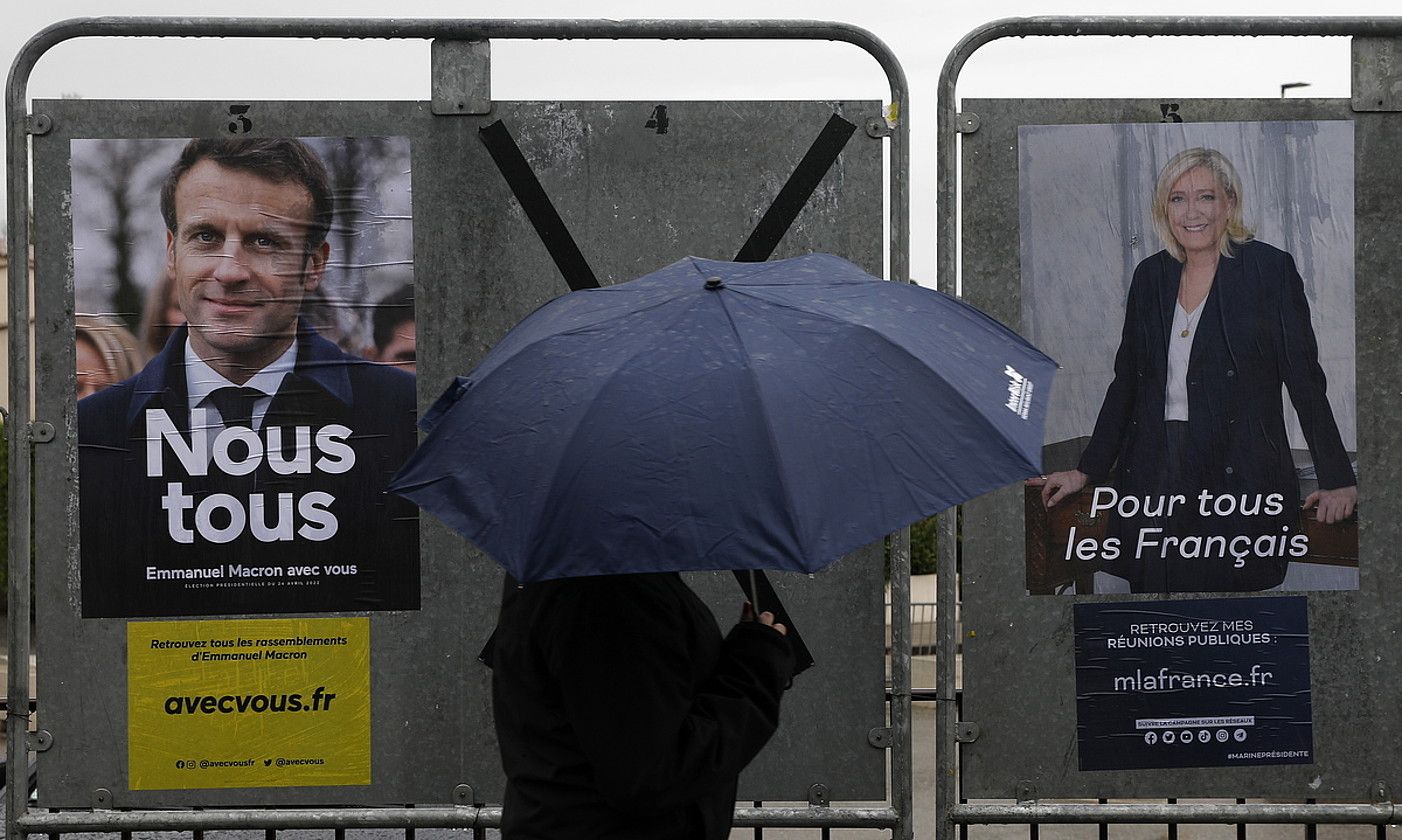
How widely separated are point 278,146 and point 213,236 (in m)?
0.34

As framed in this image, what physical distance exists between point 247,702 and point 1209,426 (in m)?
3.03

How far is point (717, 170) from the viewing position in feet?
13.6

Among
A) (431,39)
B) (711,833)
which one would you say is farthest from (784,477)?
(431,39)

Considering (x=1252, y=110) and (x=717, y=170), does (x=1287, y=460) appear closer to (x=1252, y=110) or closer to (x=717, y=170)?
A: (x=1252, y=110)

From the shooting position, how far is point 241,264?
13.6ft

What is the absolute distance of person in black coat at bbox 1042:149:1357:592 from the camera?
4168mm

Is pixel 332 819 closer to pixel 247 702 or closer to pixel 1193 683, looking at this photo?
pixel 247 702

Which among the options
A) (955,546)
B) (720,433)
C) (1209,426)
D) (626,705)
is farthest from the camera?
(1209,426)

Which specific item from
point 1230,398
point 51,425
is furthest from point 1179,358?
point 51,425

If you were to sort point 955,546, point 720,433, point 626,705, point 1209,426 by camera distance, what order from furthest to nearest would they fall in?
point 1209,426
point 955,546
point 626,705
point 720,433

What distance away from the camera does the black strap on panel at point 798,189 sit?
4.14 m

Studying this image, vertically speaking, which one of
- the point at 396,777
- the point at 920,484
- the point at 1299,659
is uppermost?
the point at 920,484

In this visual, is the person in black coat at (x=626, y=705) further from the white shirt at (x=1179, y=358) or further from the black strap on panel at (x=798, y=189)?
the white shirt at (x=1179, y=358)

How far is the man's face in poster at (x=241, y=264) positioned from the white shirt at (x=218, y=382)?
0.02m
